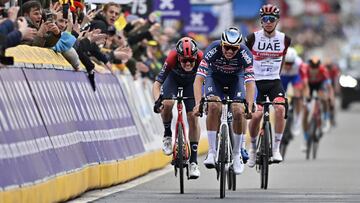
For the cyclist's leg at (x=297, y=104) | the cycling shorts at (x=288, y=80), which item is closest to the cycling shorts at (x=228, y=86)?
the cycling shorts at (x=288, y=80)

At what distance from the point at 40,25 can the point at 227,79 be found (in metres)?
2.52

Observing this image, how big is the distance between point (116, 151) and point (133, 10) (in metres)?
9.45

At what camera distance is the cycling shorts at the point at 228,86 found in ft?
57.8

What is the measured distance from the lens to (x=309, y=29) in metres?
129

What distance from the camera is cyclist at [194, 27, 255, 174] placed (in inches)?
679

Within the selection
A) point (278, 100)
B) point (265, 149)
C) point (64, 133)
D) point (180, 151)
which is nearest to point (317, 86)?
point (278, 100)

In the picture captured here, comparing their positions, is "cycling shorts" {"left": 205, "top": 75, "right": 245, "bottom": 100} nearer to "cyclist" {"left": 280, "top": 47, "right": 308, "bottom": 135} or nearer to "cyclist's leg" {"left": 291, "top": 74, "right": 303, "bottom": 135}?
"cyclist" {"left": 280, "top": 47, "right": 308, "bottom": 135}

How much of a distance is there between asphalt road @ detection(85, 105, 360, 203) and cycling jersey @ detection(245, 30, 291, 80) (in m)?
1.47

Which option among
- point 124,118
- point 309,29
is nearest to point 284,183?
point 124,118

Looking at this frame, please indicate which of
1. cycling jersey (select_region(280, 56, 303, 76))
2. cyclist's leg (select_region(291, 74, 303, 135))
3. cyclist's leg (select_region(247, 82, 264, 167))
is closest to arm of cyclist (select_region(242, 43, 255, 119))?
cyclist's leg (select_region(247, 82, 264, 167))

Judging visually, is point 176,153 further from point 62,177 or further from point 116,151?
point 62,177

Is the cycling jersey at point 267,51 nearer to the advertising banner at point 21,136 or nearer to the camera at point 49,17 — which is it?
the camera at point 49,17

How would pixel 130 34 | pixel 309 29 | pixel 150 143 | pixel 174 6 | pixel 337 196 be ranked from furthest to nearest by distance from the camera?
pixel 309 29
pixel 174 6
pixel 130 34
pixel 150 143
pixel 337 196

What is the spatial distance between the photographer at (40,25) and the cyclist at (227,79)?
172cm
